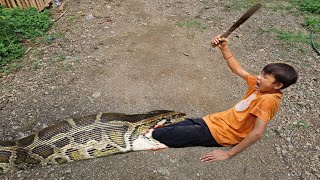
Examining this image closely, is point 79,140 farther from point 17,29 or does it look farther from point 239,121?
point 17,29

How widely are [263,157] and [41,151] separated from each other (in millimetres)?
3060

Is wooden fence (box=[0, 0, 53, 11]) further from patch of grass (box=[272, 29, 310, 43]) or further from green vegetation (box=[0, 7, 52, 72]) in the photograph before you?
patch of grass (box=[272, 29, 310, 43])

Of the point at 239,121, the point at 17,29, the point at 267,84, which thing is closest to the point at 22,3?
the point at 17,29

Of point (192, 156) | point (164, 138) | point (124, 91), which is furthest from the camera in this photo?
point (124, 91)

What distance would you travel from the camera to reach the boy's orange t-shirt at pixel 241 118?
305cm

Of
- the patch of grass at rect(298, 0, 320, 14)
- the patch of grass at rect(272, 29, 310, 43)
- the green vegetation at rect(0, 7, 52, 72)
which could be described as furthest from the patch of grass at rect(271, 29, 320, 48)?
the green vegetation at rect(0, 7, 52, 72)

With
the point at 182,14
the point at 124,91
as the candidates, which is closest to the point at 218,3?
the point at 182,14

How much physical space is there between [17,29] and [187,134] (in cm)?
531

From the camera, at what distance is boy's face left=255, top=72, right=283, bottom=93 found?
3031 millimetres

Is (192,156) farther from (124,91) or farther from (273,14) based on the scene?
(273,14)

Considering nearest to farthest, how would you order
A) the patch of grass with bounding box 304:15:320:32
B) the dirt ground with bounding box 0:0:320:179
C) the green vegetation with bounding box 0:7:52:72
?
the dirt ground with bounding box 0:0:320:179 → the green vegetation with bounding box 0:7:52:72 → the patch of grass with bounding box 304:15:320:32

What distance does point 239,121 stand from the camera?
10.8 ft

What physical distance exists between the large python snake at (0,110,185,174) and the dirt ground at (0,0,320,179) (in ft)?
0.45

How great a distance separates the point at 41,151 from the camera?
4.22 m
